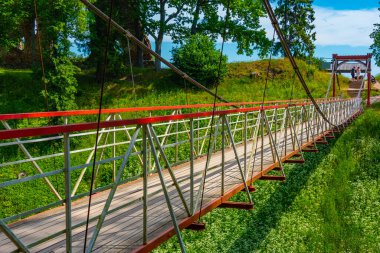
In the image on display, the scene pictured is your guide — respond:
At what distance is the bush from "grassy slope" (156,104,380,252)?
655 cm

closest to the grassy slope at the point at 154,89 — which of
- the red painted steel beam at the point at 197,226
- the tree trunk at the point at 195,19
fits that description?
the tree trunk at the point at 195,19

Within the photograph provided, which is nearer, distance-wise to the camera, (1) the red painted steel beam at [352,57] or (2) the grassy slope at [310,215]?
(2) the grassy slope at [310,215]

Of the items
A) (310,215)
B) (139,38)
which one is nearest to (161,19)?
(139,38)

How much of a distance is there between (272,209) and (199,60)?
9.68 metres

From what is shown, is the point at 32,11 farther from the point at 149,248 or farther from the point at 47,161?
the point at 149,248

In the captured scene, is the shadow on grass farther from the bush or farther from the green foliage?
the green foliage

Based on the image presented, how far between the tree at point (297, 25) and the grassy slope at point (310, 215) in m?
15.3

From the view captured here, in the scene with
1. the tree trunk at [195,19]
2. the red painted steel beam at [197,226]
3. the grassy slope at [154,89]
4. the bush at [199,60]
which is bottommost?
the red painted steel beam at [197,226]

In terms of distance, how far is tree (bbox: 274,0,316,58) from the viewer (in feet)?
104

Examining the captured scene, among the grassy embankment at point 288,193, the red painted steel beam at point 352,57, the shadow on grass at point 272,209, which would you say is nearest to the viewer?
the grassy embankment at point 288,193

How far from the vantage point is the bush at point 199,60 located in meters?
21.5

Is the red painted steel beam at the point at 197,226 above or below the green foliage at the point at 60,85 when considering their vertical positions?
below

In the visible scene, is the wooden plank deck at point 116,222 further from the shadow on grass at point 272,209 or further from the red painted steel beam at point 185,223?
the shadow on grass at point 272,209

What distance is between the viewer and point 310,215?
13414 millimetres
